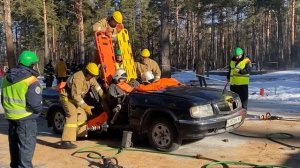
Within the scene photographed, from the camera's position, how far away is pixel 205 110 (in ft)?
23.1

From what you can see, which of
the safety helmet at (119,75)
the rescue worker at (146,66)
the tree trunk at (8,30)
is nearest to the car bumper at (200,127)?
the safety helmet at (119,75)

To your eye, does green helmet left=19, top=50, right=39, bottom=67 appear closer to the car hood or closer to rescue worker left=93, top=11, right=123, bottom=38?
the car hood

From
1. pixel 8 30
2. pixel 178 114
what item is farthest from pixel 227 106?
pixel 8 30

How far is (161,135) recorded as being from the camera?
7.34 m

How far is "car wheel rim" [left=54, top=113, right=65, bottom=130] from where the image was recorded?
909cm

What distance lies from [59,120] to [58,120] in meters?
0.04

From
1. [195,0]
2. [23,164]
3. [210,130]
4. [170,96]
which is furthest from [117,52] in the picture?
[195,0]

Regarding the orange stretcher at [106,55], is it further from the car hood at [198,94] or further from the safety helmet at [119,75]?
the car hood at [198,94]

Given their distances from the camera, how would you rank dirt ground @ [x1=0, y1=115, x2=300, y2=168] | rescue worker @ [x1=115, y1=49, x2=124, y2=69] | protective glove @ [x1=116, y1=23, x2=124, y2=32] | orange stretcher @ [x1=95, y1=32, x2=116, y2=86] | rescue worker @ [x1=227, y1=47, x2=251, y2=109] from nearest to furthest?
dirt ground @ [x1=0, y1=115, x2=300, y2=168] → orange stretcher @ [x1=95, y1=32, x2=116, y2=86] → rescue worker @ [x1=115, y1=49, x2=124, y2=69] → protective glove @ [x1=116, y1=23, x2=124, y2=32] → rescue worker @ [x1=227, y1=47, x2=251, y2=109]

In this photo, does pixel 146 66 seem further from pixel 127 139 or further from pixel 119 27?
pixel 127 139

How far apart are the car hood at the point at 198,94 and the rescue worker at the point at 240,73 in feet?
7.83

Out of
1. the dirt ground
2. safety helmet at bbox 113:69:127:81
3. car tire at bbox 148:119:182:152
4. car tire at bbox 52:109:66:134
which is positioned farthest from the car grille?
car tire at bbox 52:109:66:134

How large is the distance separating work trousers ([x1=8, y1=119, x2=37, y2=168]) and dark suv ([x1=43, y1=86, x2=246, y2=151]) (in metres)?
2.37

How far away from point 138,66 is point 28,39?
159ft
